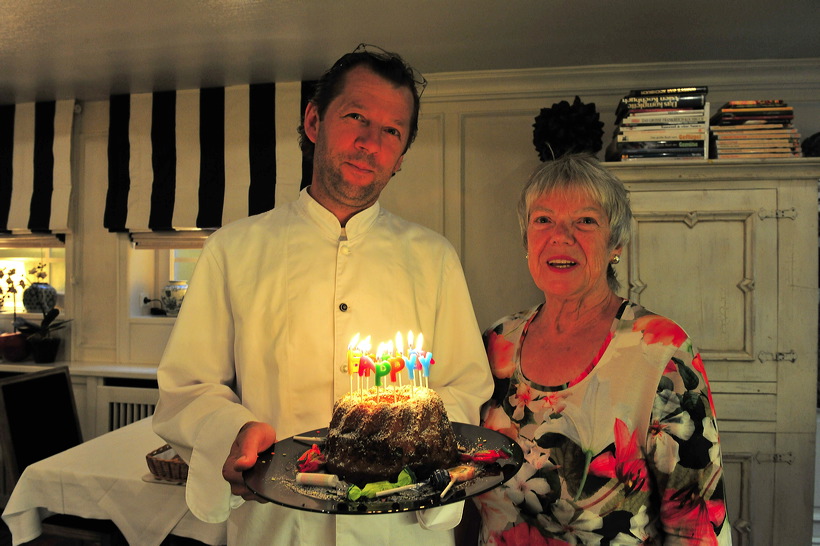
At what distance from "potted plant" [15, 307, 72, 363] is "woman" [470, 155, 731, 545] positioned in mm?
3759

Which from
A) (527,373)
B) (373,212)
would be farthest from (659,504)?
(373,212)

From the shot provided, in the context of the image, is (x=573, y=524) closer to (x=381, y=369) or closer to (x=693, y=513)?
(x=693, y=513)

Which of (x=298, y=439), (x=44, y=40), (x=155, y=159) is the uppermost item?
(x=44, y=40)

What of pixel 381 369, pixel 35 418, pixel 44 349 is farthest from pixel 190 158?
pixel 381 369

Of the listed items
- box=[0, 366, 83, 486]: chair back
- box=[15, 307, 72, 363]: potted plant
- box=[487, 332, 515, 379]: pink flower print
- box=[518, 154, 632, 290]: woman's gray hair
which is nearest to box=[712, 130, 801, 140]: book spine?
box=[518, 154, 632, 290]: woman's gray hair

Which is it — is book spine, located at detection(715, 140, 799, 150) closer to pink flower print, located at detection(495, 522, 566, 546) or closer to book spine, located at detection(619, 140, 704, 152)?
book spine, located at detection(619, 140, 704, 152)

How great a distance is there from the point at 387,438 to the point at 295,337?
418 mm

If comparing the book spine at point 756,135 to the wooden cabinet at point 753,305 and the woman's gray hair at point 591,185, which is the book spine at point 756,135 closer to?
the wooden cabinet at point 753,305

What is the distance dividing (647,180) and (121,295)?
3.64m

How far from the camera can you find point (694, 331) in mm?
2518

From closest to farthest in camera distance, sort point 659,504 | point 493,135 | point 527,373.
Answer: point 659,504, point 527,373, point 493,135

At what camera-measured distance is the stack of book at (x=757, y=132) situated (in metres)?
2.53

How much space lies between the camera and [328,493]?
888 millimetres

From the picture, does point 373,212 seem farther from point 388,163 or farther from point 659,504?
point 659,504
